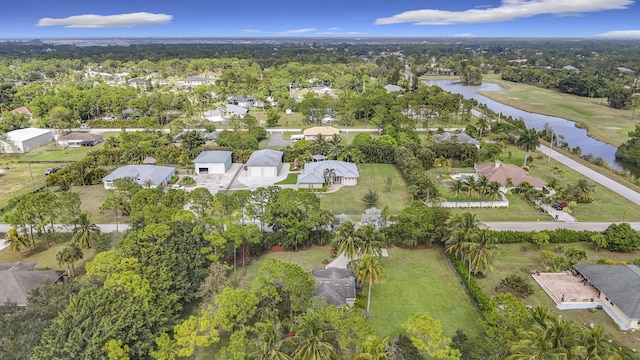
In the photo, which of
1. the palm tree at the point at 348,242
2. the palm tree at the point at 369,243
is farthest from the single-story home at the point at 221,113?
the palm tree at the point at 369,243

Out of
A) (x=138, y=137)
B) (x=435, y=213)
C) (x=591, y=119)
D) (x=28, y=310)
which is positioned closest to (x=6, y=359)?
(x=28, y=310)

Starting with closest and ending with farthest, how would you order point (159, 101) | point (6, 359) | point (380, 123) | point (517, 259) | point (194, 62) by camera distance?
point (6, 359)
point (517, 259)
point (380, 123)
point (159, 101)
point (194, 62)

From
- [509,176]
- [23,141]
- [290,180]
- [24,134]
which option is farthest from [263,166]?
[24,134]

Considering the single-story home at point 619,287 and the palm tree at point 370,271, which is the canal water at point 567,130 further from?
the palm tree at point 370,271

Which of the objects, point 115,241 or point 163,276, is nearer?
point 163,276

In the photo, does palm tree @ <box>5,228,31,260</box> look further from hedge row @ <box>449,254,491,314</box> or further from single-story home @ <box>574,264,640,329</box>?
single-story home @ <box>574,264,640,329</box>

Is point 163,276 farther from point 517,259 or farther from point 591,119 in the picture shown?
point 591,119

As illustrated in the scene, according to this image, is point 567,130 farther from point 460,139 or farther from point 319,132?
point 319,132
